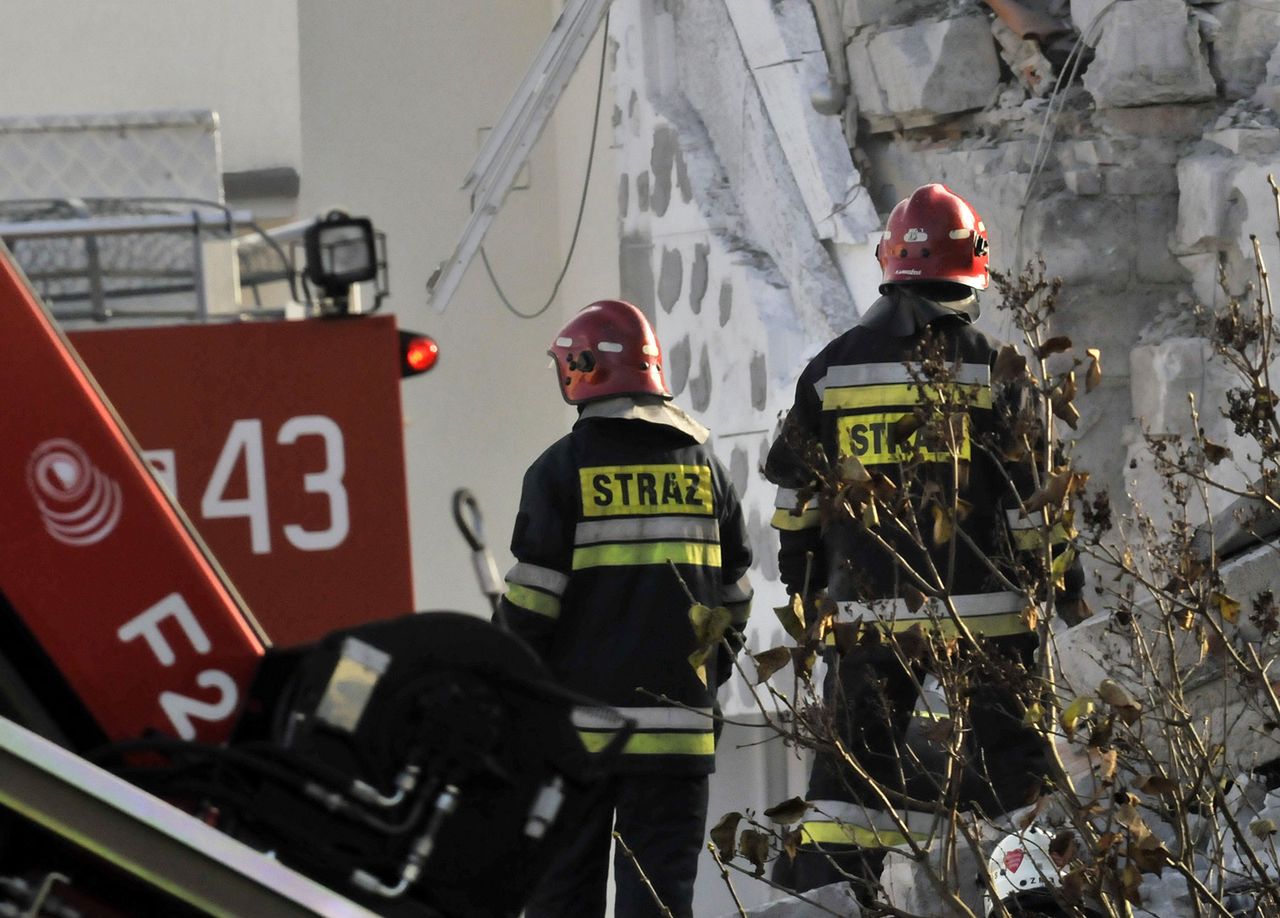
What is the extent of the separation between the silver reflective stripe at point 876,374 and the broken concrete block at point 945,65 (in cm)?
268

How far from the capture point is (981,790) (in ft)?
16.3

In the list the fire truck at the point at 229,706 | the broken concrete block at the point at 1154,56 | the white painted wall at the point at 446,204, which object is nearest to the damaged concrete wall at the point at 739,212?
the broken concrete block at the point at 1154,56

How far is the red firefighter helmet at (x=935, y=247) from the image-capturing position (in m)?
5.21

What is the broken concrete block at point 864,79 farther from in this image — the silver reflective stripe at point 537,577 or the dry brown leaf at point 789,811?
the dry brown leaf at point 789,811

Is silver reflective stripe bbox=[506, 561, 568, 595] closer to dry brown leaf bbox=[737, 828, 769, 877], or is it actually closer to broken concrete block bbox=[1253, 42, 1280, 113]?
dry brown leaf bbox=[737, 828, 769, 877]

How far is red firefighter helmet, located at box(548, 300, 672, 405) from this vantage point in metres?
5.19

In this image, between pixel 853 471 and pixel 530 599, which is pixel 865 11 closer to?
pixel 530 599

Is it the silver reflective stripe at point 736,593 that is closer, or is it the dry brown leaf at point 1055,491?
the dry brown leaf at point 1055,491

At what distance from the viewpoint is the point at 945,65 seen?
7.45m

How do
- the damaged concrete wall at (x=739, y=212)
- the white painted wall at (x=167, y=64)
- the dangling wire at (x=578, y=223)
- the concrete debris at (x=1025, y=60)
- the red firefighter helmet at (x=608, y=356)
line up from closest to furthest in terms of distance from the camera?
the red firefighter helmet at (x=608, y=356)
the white painted wall at (x=167, y=64)
the concrete debris at (x=1025, y=60)
the damaged concrete wall at (x=739, y=212)
the dangling wire at (x=578, y=223)

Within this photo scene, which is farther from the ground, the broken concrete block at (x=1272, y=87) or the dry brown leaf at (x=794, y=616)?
the broken concrete block at (x=1272, y=87)

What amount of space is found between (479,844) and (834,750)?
647 millimetres

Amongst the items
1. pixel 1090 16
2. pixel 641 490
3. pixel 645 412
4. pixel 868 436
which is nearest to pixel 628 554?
pixel 641 490

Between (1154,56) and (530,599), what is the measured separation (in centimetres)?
285
